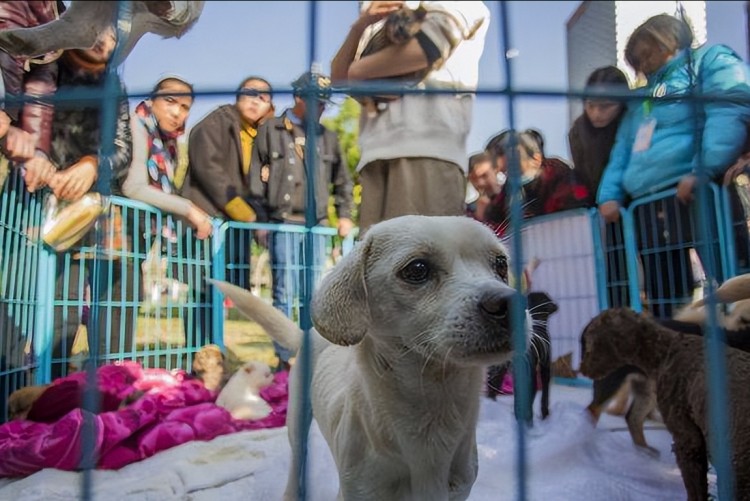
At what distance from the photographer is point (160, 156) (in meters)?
1.63

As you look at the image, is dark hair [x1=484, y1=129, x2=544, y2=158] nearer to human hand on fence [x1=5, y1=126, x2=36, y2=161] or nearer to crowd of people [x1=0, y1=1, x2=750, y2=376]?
crowd of people [x1=0, y1=1, x2=750, y2=376]

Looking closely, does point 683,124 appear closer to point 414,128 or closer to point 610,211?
point 610,211

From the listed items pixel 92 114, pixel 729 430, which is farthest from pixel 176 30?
pixel 729 430

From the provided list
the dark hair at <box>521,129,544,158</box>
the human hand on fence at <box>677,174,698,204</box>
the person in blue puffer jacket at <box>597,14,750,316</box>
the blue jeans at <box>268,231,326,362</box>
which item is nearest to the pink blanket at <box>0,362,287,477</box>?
the blue jeans at <box>268,231,326,362</box>

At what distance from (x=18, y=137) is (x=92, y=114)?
185 millimetres

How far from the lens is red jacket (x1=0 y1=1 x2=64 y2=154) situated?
4.85 ft

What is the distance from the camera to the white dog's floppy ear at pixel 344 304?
1216mm

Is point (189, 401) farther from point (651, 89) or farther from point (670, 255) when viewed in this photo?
point (651, 89)

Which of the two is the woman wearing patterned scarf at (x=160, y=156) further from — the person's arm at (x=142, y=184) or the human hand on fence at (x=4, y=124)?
the human hand on fence at (x=4, y=124)

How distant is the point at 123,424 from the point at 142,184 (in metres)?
0.73

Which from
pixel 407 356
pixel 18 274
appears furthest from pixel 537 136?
pixel 18 274

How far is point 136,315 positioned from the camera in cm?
162

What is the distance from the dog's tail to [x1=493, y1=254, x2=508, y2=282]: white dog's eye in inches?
26.1

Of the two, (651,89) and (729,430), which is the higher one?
(651,89)
